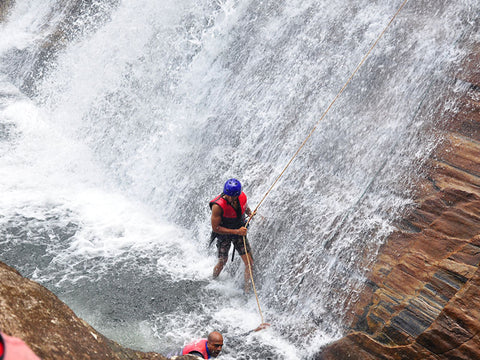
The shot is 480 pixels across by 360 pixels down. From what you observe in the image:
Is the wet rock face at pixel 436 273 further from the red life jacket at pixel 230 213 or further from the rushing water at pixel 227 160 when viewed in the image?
the red life jacket at pixel 230 213

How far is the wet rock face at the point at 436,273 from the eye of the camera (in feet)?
13.5

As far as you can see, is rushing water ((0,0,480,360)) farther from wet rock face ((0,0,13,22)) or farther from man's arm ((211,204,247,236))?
wet rock face ((0,0,13,22))

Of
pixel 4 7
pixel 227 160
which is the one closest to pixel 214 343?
pixel 227 160

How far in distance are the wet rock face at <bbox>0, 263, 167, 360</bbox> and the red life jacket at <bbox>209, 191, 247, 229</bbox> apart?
6.85 feet

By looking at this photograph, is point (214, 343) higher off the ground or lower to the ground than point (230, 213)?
lower

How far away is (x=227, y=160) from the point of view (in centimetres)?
755

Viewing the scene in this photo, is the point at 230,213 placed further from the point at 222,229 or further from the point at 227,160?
the point at 227,160

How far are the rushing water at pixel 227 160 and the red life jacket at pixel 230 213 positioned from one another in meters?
0.89

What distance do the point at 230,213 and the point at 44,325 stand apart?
2667 mm

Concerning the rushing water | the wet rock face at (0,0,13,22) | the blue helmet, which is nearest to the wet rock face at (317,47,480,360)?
the rushing water

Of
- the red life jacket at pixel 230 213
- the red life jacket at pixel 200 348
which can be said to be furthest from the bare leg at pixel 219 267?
the red life jacket at pixel 200 348

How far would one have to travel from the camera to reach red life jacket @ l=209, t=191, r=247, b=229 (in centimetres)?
541

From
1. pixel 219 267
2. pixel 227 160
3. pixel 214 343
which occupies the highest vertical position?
pixel 227 160

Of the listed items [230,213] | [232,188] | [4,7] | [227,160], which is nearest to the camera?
[232,188]
